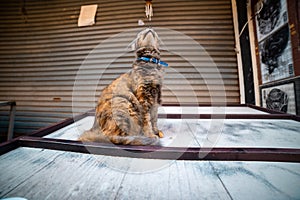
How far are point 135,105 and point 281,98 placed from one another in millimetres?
2521

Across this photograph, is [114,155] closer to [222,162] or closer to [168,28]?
[222,162]

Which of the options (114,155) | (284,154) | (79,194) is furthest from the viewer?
(114,155)

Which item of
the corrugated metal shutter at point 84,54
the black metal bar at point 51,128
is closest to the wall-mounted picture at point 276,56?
the corrugated metal shutter at point 84,54

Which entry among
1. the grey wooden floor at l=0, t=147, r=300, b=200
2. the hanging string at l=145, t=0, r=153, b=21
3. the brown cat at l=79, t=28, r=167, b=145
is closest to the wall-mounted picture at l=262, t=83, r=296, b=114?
the grey wooden floor at l=0, t=147, r=300, b=200

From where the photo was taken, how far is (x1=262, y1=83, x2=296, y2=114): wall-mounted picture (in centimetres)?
197

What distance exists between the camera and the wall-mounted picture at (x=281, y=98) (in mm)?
1972

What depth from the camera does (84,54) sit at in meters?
3.57

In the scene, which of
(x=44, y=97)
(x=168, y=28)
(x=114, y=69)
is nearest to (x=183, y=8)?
(x=168, y=28)

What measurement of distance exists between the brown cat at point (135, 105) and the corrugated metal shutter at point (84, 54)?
187 centimetres

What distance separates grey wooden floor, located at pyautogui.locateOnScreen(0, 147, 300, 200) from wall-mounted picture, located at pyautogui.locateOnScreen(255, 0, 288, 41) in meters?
2.55

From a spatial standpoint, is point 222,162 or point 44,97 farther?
A: point 44,97

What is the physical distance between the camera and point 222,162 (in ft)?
2.48

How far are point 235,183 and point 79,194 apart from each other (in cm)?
69

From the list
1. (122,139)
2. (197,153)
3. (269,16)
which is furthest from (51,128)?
(269,16)
